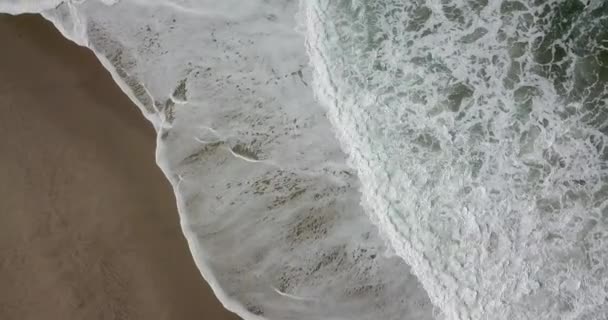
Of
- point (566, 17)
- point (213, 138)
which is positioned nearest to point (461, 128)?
point (566, 17)

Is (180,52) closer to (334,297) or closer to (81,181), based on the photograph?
(81,181)

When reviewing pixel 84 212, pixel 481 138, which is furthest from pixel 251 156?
pixel 481 138

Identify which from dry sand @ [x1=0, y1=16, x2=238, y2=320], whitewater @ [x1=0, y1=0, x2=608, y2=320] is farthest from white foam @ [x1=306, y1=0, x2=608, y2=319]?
dry sand @ [x1=0, y1=16, x2=238, y2=320]

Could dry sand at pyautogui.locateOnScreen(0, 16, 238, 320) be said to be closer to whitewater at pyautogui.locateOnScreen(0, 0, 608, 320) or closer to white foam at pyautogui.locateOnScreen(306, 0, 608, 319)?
whitewater at pyautogui.locateOnScreen(0, 0, 608, 320)

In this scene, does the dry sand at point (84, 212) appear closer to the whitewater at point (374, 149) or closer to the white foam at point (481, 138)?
the whitewater at point (374, 149)

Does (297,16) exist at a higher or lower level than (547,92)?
higher

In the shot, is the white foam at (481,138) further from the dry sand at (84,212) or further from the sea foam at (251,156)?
the dry sand at (84,212)

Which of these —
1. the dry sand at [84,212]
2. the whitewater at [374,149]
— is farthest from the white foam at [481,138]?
the dry sand at [84,212]
